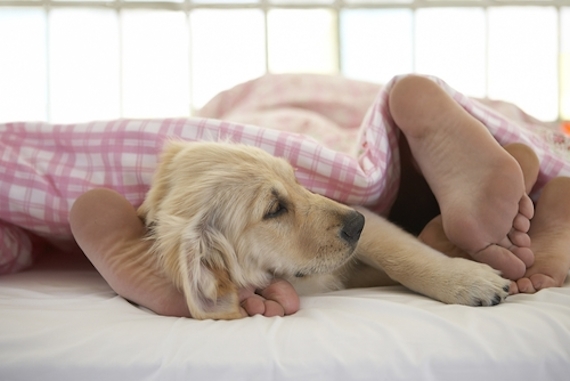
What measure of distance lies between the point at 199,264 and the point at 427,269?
0.47 metres

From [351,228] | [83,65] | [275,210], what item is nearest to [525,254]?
[351,228]

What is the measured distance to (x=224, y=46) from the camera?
264 cm

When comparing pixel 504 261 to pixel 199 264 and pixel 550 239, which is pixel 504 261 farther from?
pixel 199 264

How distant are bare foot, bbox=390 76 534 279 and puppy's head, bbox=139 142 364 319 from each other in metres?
0.23

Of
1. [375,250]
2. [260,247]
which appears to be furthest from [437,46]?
[260,247]

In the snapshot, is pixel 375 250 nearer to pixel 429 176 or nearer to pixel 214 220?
pixel 429 176

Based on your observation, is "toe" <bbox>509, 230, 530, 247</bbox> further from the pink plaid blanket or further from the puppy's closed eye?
the puppy's closed eye

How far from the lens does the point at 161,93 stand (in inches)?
105

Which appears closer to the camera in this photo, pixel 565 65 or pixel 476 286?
pixel 476 286

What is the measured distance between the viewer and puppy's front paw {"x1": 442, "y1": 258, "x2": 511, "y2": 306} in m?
0.98

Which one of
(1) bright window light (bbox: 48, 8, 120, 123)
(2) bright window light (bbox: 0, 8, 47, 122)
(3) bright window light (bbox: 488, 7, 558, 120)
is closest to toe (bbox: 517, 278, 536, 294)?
(3) bright window light (bbox: 488, 7, 558, 120)

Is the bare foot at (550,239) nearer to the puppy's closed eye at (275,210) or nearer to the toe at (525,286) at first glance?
the toe at (525,286)

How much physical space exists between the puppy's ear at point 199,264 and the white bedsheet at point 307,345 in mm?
51

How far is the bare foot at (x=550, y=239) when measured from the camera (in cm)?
108
